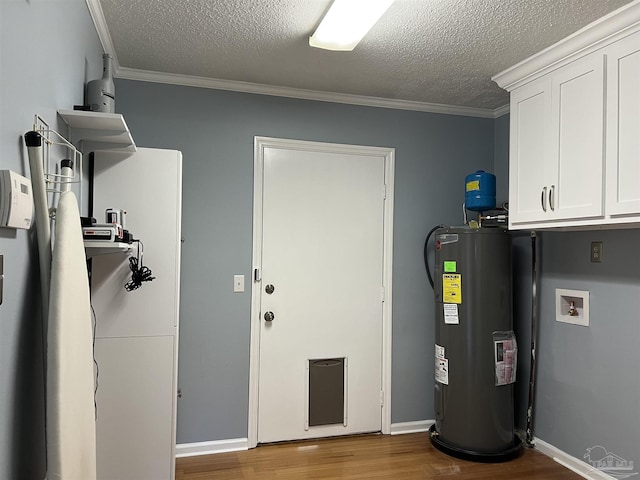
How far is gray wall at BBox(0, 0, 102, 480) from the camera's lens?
1.21 m

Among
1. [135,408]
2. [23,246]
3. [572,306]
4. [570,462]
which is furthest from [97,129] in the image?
[570,462]

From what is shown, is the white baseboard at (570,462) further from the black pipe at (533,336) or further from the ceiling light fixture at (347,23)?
the ceiling light fixture at (347,23)

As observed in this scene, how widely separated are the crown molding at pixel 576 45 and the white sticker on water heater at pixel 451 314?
4.67ft

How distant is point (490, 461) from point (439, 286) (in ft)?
3.74

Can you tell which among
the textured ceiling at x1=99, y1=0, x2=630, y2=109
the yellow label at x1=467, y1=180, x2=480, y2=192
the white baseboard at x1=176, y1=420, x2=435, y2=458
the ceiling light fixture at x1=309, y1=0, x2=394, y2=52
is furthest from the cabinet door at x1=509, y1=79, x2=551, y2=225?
the white baseboard at x1=176, y1=420, x2=435, y2=458

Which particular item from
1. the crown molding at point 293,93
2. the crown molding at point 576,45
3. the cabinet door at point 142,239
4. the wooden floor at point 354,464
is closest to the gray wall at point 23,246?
the cabinet door at point 142,239

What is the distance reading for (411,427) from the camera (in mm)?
3506

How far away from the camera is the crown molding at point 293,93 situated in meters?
3.00

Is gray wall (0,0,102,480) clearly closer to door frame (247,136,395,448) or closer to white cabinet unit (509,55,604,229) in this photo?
door frame (247,136,395,448)

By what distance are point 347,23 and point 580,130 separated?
4.29 ft

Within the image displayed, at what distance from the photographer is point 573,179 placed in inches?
97.2

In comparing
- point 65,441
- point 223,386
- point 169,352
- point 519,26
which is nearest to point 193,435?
point 223,386

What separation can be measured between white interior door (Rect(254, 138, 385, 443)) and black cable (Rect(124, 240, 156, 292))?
100 centimetres

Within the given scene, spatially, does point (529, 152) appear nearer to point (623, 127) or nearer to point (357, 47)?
point (623, 127)
